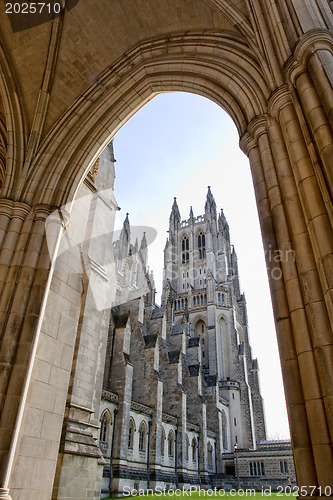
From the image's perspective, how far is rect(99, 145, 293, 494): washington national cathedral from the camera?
21688 mm

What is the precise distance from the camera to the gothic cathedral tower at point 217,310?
136 ft

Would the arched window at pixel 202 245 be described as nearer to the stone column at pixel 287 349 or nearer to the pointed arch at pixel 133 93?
the pointed arch at pixel 133 93

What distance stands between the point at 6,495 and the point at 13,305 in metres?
2.41

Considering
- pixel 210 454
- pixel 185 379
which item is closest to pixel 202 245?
pixel 185 379

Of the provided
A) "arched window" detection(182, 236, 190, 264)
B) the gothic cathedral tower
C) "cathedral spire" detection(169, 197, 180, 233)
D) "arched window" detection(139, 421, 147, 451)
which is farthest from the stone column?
"cathedral spire" detection(169, 197, 180, 233)

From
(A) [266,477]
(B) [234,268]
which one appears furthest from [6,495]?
(B) [234,268]

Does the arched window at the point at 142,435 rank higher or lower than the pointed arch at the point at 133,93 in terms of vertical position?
lower

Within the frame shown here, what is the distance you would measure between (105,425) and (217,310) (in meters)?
31.1

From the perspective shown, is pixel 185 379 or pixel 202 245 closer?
pixel 185 379

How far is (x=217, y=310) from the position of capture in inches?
1928

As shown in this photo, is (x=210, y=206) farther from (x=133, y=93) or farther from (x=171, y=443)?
(x=133, y=93)

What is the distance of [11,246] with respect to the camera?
596 cm

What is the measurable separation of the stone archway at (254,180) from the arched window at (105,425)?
49.2ft

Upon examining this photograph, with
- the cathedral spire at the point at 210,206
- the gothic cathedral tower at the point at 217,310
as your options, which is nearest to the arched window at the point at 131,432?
the gothic cathedral tower at the point at 217,310
